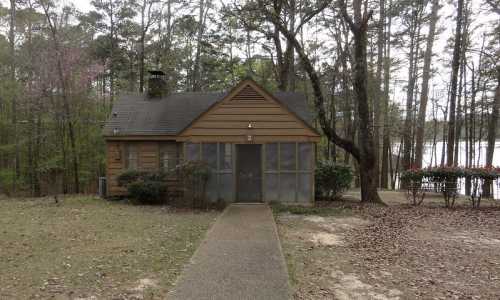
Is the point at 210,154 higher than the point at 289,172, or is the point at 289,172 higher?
the point at 210,154

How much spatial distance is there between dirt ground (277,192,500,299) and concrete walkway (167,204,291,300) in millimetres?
321

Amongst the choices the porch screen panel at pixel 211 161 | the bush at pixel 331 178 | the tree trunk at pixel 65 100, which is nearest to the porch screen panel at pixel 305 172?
the bush at pixel 331 178

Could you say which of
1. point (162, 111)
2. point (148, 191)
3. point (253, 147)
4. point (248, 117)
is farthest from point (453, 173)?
point (162, 111)

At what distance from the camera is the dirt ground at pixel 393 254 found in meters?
4.45

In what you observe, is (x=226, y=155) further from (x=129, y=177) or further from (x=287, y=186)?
(x=129, y=177)

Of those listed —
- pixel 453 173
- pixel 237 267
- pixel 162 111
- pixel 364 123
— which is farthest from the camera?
pixel 162 111

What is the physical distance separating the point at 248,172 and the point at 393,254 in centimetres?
623

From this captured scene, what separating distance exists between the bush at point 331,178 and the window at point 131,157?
710 centimetres

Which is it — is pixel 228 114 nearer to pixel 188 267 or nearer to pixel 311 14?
pixel 311 14

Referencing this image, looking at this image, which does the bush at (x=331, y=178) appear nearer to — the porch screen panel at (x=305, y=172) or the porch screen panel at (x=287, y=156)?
the porch screen panel at (x=305, y=172)

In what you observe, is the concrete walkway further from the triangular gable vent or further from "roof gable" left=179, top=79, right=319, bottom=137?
the triangular gable vent

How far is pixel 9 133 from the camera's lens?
699 inches

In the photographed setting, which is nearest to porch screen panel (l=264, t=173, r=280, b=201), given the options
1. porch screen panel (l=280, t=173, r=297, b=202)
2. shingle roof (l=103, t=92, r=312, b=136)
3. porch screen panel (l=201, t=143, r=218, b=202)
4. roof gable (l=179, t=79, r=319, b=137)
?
porch screen panel (l=280, t=173, r=297, b=202)

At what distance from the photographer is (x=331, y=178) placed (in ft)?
41.4
